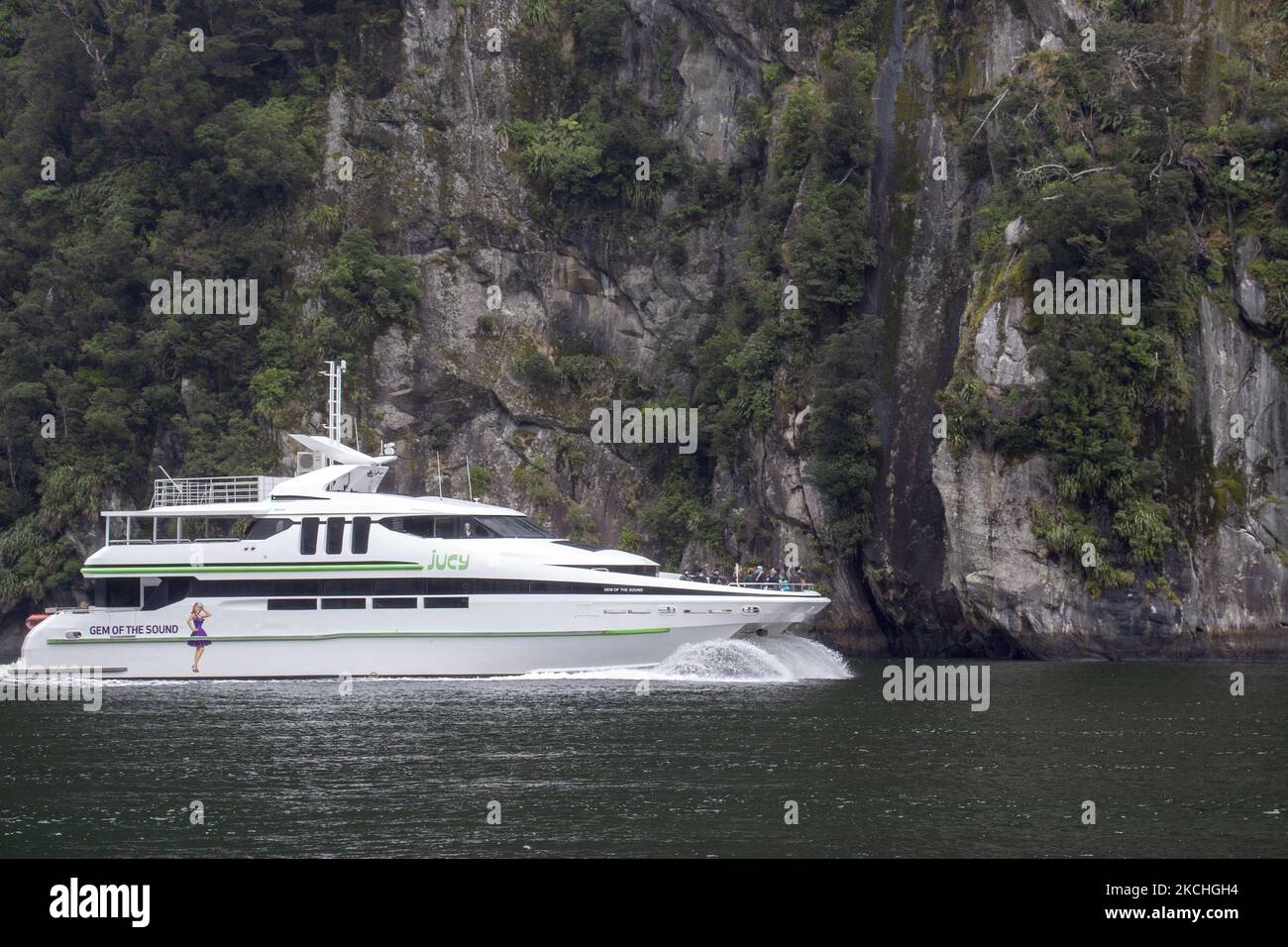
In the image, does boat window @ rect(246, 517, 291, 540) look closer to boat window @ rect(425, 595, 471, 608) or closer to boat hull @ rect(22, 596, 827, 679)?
boat hull @ rect(22, 596, 827, 679)

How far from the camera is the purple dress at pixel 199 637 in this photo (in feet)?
132

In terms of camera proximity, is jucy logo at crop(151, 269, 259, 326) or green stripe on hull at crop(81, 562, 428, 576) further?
jucy logo at crop(151, 269, 259, 326)

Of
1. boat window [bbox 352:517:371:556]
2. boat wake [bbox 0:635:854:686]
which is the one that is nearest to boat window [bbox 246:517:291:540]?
boat window [bbox 352:517:371:556]

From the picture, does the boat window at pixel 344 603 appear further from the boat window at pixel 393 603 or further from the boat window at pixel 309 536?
the boat window at pixel 309 536

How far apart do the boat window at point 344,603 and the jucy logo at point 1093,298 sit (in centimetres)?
2024

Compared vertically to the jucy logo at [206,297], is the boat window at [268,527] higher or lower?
lower

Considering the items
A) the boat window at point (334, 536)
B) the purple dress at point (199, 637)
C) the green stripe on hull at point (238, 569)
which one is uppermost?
the boat window at point (334, 536)

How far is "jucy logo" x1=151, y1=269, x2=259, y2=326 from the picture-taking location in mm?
56969

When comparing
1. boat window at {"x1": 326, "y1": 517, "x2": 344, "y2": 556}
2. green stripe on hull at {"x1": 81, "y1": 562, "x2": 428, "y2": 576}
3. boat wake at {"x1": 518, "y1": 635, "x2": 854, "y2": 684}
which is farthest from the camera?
boat window at {"x1": 326, "y1": 517, "x2": 344, "y2": 556}

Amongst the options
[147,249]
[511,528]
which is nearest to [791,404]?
[511,528]

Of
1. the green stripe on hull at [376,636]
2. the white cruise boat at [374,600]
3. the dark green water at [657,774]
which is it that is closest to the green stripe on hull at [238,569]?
the white cruise boat at [374,600]

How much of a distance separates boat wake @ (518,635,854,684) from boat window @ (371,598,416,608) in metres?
3.39

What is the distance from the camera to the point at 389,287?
56781 millimetres

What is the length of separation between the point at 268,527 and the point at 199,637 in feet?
10.9
